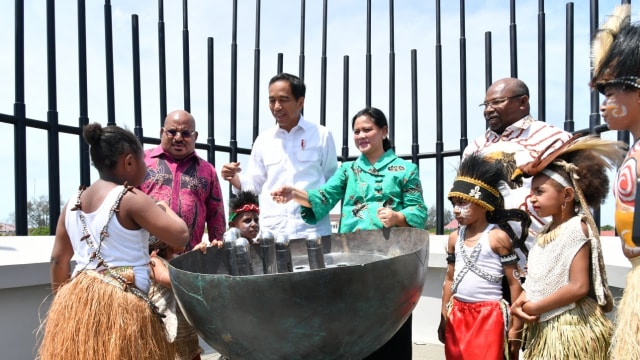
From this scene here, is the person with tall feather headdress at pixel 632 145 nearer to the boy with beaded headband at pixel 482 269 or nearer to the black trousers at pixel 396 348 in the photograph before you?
the boy with beaded headband at pixel 482 269

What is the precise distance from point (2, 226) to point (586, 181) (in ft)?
13.4

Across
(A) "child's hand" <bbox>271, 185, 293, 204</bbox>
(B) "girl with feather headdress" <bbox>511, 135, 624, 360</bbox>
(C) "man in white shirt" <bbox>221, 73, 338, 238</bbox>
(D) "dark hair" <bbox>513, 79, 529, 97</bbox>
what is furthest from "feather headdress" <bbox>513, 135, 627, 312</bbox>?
(C) "man in white shirt" <bbox>221, 73, 338, 238</bbox>

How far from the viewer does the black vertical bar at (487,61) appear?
10.4 ft

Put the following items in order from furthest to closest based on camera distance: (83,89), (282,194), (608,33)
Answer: (83,89)
(282,194)
(608,33)

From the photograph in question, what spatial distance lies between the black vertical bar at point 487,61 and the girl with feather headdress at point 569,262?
1540 millimetres

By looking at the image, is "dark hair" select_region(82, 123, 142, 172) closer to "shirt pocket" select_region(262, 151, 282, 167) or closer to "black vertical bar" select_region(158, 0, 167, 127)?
"shirt pocket" select_region(262, 151, 282, 167)

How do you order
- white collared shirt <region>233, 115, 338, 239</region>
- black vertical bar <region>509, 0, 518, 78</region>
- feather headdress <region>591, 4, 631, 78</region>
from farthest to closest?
black vertical bar <region>509, 0, 518, 78</region> → white collared shirt <region>233, 115, 338, 239</region> → feather headdress <region>591, 4, 631, 78</region>

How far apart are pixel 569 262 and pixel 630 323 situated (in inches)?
10.3

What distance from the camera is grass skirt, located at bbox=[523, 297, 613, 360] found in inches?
62.4

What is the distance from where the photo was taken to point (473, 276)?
185 cm

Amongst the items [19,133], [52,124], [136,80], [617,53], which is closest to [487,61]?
[617,53]

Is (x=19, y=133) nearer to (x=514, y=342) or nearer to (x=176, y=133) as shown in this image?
(x=176, y=133)

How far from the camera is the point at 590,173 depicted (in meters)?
1.70

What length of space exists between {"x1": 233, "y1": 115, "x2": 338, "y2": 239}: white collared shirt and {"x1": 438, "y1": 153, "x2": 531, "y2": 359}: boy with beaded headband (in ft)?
2.36
